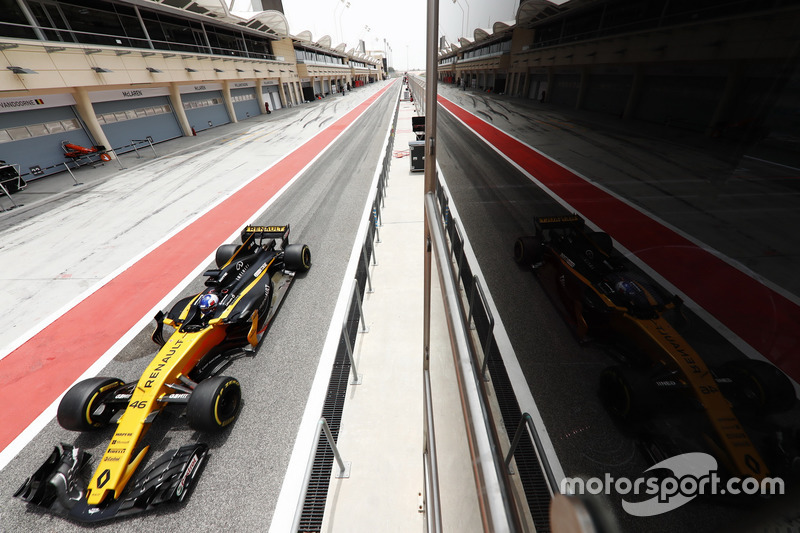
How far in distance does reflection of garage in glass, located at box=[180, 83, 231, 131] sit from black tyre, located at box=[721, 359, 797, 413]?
76.2 feet

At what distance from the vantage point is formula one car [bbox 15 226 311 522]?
2.61 m

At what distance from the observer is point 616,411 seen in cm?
127

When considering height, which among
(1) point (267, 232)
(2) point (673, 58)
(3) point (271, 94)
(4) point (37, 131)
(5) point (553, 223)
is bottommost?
(1) point (267, 232)

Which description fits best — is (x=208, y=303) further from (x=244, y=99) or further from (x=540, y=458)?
(x=244, y=99)

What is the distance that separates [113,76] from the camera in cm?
1273

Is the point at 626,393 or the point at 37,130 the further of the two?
the point at 37,130

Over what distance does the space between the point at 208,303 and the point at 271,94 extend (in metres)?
30.7

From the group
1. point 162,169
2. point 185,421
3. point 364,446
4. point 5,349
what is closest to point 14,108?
point 162,169

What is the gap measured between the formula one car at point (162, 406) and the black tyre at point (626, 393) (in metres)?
3.13

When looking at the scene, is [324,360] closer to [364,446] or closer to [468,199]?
[364,446]

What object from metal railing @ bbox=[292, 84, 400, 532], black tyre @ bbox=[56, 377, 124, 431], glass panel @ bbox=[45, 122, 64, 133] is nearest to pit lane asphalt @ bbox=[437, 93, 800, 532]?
metal railing @ bbox=[292, 84, 400, 532]

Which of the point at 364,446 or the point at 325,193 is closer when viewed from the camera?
the point at 364,446

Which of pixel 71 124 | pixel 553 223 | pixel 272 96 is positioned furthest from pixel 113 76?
pixel 272 96

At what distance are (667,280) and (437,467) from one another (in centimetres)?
114
